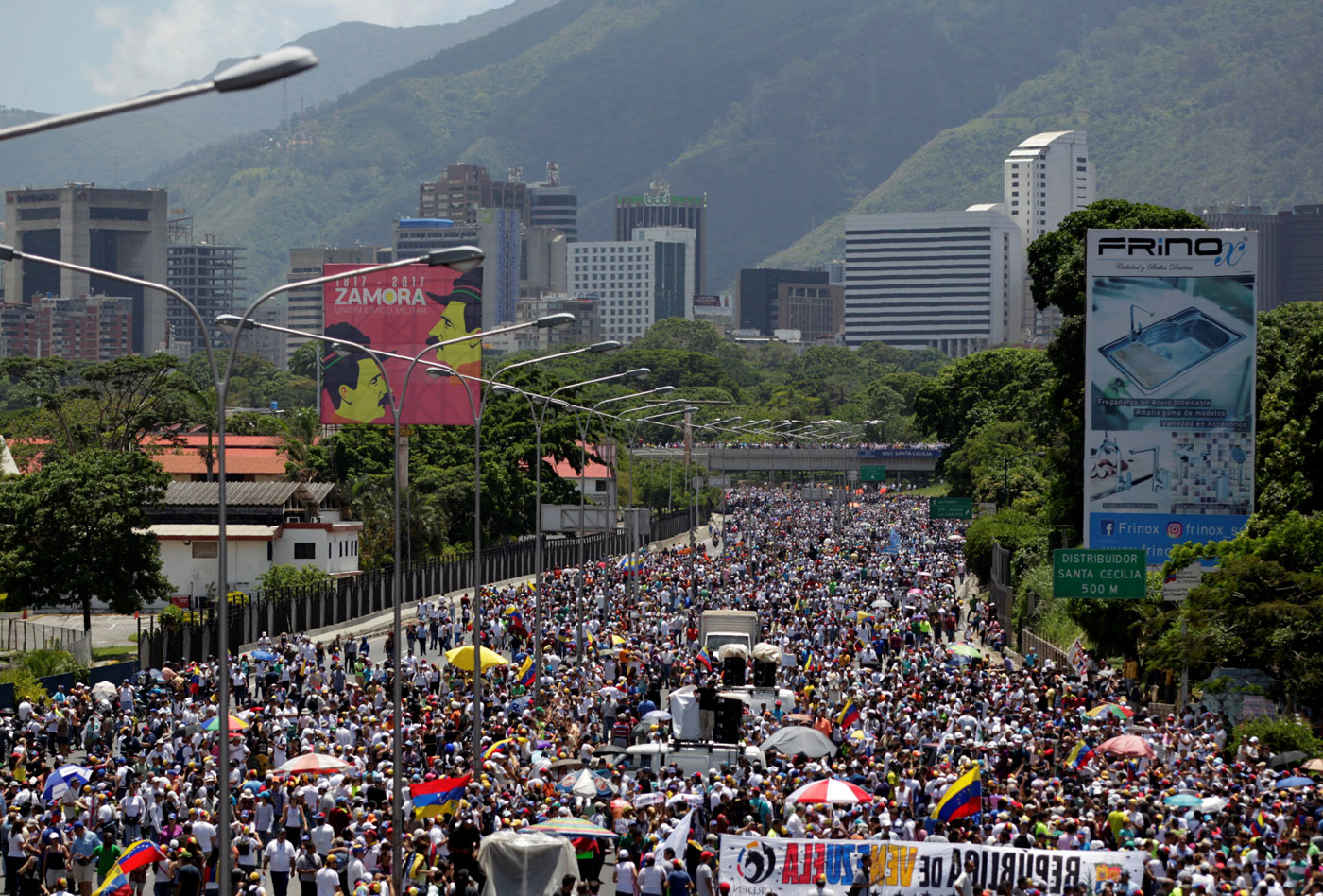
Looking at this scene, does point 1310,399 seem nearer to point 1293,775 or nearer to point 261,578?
point 1293,775

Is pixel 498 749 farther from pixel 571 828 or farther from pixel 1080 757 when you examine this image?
pixel 1080 757

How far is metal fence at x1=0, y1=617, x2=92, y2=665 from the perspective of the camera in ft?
153

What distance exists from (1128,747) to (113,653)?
1309 inches

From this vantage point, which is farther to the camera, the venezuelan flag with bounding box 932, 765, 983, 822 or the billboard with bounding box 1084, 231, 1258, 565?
the billboard with bounding box 1084, 231, 1258, 565

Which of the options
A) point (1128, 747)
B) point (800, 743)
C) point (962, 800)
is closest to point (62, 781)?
point (800, 743)

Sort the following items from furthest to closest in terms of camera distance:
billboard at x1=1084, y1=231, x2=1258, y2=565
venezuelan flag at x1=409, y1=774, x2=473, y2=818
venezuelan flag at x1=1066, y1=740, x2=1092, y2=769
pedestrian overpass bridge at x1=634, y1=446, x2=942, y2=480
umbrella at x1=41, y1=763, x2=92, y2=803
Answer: pedestrian overpass bridge at x1=634, y1=446, x2=942, y2=480 < billboard at x1=1084, y1=231, x2=1258, y2=565 < venezuelan flag at x1=1066, y1=740, x2=1092, y2=769 < umbrella at x1=41, y1=763, x2=92, y2=803 < venezuelan flag at x1=409, y1=774, x2=473, y2=818

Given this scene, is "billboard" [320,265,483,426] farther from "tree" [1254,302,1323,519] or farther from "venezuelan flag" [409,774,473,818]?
"venezuelan flag" [409,774,473,818]

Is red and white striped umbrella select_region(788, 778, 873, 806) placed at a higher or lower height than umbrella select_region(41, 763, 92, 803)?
higher

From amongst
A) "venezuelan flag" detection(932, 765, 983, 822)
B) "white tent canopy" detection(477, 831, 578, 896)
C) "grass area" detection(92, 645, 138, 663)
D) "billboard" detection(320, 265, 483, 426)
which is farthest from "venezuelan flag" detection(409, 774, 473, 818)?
"billboard" detection(320, 265, 483, 426)

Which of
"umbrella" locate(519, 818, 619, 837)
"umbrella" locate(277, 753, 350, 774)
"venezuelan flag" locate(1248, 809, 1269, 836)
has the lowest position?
"venezuelan flag" locate(1248, 809, 1269, 836)

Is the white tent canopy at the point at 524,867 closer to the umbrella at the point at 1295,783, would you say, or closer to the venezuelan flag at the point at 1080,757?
the umbrella at the point at 1295,783

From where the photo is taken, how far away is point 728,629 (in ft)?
144

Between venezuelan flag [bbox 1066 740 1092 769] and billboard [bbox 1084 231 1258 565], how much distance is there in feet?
50.4

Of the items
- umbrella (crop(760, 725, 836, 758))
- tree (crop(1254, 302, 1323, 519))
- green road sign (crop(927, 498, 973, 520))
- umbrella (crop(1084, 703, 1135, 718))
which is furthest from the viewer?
green road sign (crop(927, 498, 973, 520))
